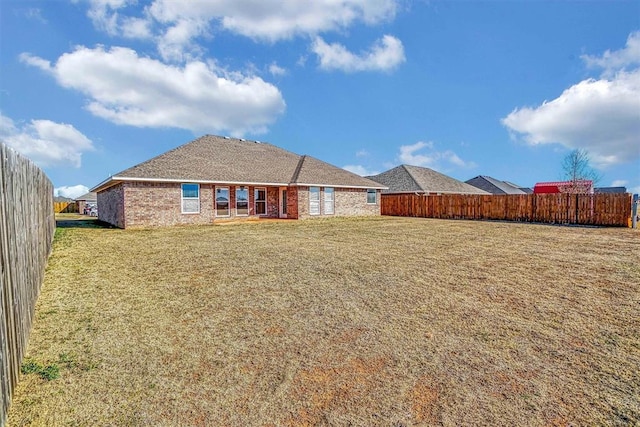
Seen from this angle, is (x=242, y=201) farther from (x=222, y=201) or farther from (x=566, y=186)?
(x=566, y=186)

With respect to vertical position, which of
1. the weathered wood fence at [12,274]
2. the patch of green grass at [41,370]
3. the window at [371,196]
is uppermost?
the window at [371,196]

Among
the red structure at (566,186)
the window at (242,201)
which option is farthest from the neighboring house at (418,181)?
the window at (242,201)

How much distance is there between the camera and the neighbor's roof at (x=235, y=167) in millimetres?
16406

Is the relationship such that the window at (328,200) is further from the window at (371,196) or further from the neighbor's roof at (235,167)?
the window at (371,196)

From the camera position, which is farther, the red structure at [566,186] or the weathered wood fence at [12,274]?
the red structure at [566,186]

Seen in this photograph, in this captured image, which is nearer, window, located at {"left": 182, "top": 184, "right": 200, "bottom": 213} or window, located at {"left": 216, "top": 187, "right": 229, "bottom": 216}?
window, located at {"left": 182, "top": 184, "right": 200, "bottom": 213}

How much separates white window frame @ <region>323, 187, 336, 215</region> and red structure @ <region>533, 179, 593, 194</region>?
28.4 meters

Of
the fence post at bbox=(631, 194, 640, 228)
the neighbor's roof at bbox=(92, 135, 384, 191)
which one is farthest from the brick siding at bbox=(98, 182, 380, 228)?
the fence post at bbox=(631, 194, 640, 228)

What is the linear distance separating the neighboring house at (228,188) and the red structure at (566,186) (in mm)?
24997

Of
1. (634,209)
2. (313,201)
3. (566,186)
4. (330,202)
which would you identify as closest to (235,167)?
(313,201)

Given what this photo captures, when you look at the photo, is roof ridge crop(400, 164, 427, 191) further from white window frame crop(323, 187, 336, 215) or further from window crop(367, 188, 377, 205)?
white window frame crop(323, 187, 336, 215)

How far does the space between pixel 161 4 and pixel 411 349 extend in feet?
42.8

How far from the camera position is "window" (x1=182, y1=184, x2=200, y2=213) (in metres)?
16.8

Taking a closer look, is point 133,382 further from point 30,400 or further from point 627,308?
point 627,308
